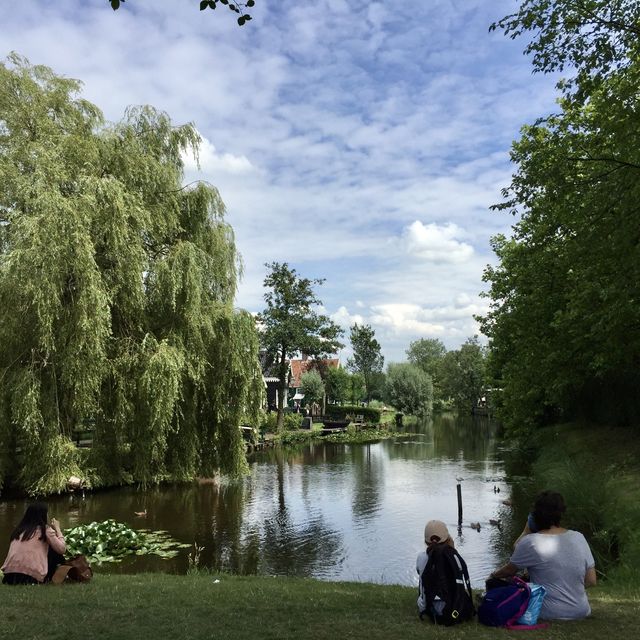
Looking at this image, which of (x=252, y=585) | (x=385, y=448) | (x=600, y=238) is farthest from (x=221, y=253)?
(x=385, y=448)

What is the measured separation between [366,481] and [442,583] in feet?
64.3

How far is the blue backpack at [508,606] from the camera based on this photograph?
4.86 m

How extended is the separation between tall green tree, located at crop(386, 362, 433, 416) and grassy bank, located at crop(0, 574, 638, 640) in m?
66.6

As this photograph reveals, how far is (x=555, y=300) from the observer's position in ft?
57.5

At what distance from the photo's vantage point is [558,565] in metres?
4.95

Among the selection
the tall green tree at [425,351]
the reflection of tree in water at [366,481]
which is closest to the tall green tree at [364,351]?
the tall green tree at [425,351]

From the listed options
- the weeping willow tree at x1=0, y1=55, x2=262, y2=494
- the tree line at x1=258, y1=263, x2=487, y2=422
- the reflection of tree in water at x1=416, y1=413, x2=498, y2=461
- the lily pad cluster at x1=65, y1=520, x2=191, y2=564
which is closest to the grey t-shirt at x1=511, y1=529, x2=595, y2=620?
the lily pad cluster at x1=65, y1=520, x2=191, y2=564

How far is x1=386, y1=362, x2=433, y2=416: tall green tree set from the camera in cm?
7344

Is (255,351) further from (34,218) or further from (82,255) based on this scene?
(34,218)

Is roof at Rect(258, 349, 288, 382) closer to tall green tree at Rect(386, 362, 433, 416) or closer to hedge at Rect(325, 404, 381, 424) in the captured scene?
hedge at Rect(325, 404, 381, 424)

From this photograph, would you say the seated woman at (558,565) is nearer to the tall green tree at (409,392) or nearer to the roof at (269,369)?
the roof at (269,369)

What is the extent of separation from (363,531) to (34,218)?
1187cm

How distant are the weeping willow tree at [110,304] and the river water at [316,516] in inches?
47.0

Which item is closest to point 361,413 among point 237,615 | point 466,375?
point 466,375
